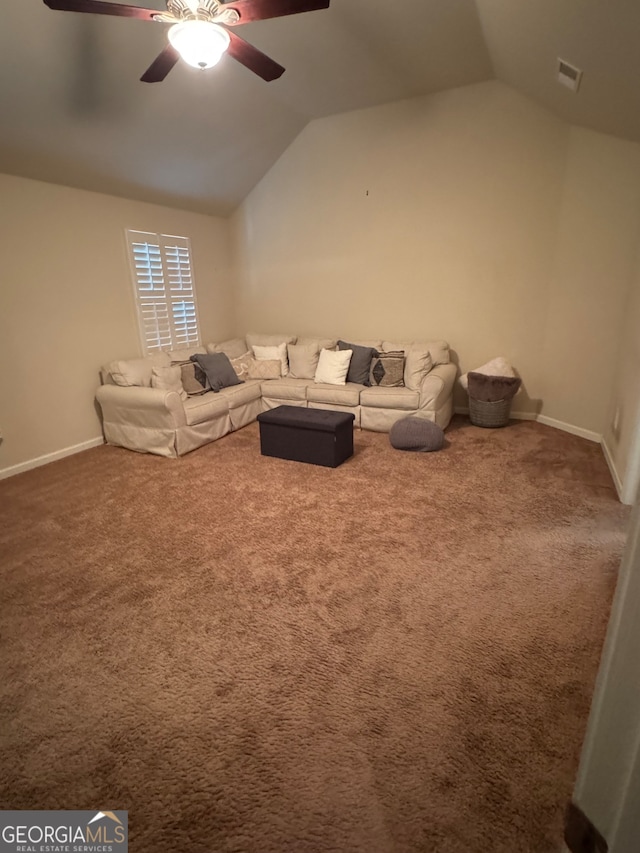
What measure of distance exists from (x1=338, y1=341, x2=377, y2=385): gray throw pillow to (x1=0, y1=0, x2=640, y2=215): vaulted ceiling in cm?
247

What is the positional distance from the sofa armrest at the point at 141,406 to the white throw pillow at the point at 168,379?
16 cm

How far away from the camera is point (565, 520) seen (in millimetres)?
2822

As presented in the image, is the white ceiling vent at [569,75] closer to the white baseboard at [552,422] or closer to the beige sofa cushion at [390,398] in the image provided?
the beige sofa cushion at [390,398]

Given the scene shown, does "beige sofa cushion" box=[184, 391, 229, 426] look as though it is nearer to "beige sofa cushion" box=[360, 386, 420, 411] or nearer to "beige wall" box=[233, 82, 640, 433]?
"beige sofa cushion" box=[360, 386, 420, 411]

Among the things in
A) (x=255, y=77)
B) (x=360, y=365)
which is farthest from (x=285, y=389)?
(x=255, y=77)

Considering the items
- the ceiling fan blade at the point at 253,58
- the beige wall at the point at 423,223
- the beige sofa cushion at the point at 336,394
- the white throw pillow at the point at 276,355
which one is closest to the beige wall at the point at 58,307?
the white throw pillow at the point at 276,355

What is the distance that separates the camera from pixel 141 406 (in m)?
3.95

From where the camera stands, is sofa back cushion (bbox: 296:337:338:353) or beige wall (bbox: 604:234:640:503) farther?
sofa back cushion (bbox: 296:337:338:353)

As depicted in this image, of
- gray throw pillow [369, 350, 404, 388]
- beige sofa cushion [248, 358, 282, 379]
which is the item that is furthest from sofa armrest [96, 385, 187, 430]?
gray throw pillow [369, 350, 404, 388]

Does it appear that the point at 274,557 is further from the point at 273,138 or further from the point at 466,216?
the point at 273,138

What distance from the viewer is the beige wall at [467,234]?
3.95 meters

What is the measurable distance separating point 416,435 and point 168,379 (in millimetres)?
2422

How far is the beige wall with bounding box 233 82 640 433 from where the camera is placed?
3949mm

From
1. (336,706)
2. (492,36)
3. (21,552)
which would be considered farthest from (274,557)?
(492,36)
